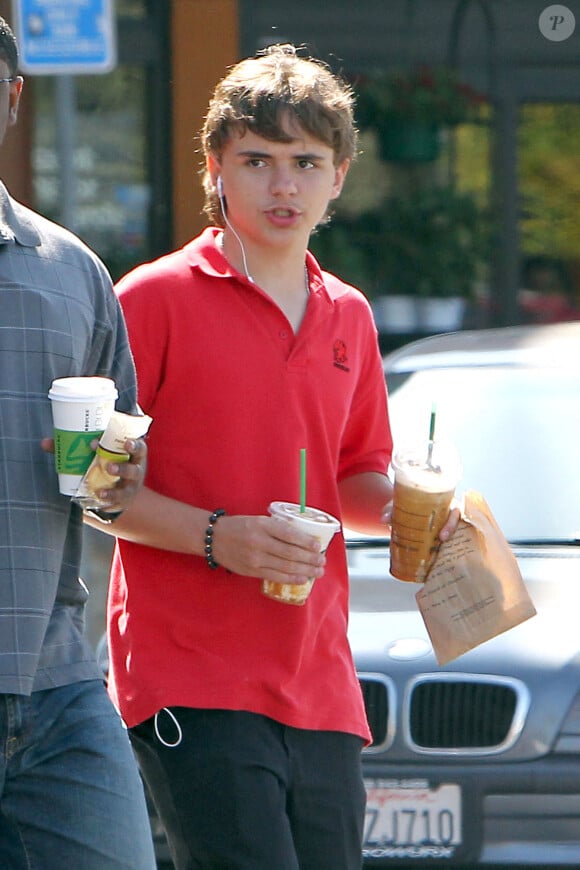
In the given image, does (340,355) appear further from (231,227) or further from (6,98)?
(6,98)

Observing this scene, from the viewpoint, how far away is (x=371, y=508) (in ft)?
10.4

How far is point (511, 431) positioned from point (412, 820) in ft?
4.65

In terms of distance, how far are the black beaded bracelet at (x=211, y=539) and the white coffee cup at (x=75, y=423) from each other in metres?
0.42

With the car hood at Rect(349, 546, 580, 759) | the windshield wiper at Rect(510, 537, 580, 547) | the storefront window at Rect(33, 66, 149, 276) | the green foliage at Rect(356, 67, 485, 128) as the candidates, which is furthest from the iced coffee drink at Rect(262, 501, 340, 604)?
the storefront window at Rect(33, 66, 149, 276)

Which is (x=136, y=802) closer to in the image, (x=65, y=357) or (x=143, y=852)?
(x=143, y=852)

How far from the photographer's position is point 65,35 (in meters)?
5.93

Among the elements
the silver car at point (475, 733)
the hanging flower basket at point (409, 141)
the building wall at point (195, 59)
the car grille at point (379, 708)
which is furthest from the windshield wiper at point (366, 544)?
the hanging flower basket at point (409, 141)

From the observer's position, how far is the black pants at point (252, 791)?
2783 millimetres

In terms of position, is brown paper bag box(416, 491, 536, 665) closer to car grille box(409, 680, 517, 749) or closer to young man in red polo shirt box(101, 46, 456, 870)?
young man in red polo shirt box(101, 46, 456, 870)

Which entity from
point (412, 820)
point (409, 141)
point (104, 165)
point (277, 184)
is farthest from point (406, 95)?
point (277, 184)

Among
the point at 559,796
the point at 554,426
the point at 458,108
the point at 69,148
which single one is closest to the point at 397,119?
the point at 458,108

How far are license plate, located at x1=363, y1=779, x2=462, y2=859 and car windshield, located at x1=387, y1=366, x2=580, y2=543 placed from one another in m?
0.94

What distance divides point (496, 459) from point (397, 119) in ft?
19.9

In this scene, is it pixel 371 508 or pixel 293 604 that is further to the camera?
pixel 371 508
